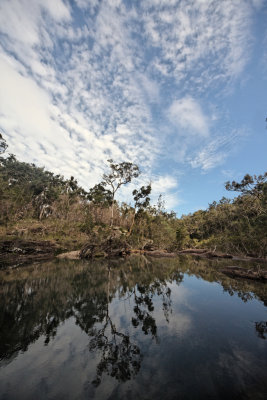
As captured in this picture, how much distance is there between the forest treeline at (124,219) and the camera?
78.9ft

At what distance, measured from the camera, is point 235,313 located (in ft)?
20.0

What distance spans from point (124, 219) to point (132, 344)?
3771 centimetres

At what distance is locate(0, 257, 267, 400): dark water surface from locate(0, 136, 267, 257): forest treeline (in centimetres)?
1753

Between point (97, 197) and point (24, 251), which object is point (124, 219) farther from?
point (24, 251)

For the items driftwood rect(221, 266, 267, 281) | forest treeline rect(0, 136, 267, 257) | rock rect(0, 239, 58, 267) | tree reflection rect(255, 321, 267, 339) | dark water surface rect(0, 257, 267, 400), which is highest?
forest treeline rect(0, 136, 267, 257)

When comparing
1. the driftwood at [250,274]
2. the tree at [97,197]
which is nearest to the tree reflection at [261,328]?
the driftwood at [250,274]

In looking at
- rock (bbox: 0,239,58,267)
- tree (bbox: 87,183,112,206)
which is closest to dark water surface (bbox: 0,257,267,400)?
rock (bbox: 0,239,58,267)

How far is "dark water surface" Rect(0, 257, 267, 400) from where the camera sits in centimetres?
289

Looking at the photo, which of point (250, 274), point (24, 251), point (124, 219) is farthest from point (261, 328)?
point (124, 219)

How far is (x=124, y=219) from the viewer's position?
137ft

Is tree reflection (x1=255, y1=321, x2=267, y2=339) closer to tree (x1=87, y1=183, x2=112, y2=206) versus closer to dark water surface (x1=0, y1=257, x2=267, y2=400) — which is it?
dark water surface (x1=0, y1=257, x2=267, y2=400)

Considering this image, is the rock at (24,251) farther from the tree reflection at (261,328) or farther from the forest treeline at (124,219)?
the tree reflection at (261,328)

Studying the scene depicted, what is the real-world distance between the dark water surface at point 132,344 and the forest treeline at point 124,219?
57.5 ft

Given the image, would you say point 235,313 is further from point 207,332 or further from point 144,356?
point 144,356
